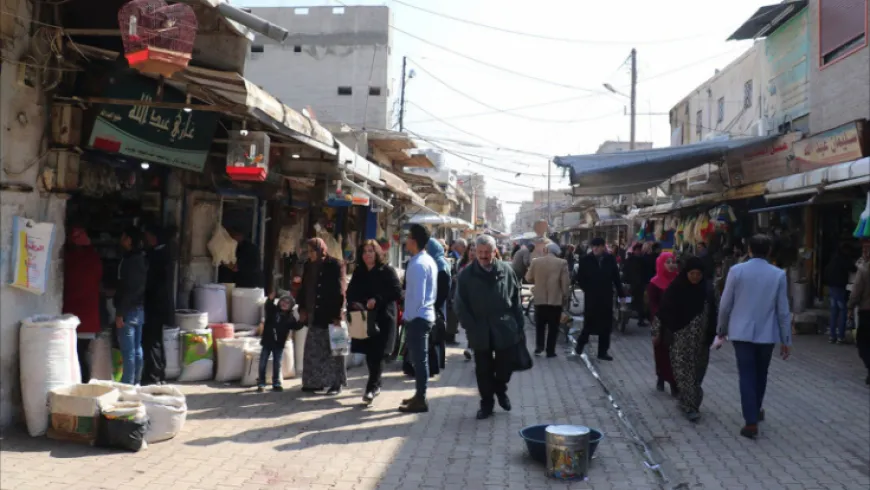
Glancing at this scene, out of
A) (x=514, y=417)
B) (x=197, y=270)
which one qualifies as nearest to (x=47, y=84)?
(x=197, y=270)

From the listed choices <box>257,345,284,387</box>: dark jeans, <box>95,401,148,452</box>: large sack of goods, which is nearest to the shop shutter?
<box>257,345,284,387</box>: dark jeans

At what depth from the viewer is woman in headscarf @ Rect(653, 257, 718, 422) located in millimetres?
6871

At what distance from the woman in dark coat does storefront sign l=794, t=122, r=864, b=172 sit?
802 cm

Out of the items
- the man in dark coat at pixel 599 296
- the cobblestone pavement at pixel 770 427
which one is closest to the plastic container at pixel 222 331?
the cobblestone pavement at pixel 770 427

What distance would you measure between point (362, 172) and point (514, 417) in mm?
5171

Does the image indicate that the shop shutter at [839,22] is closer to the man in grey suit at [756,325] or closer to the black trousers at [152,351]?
the man in grey suit at [756,325]

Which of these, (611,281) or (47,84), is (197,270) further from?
(611,281)

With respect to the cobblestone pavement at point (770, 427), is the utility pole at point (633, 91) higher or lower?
higher

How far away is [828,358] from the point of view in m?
10.7

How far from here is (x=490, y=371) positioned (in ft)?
22.2

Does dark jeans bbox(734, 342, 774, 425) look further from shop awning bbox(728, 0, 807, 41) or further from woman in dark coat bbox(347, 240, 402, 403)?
shop awning bbox(728, 0, 807, 41)

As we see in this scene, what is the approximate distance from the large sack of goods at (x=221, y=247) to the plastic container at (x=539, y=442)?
554 cm

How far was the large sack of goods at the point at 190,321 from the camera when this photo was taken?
26.8ft

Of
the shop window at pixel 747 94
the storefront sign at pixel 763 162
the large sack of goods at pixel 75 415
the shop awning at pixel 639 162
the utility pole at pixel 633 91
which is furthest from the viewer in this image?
the utility pole at pixel 633 91
